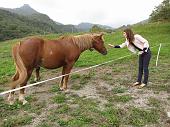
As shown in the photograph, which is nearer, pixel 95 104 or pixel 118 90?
pixel 95 104

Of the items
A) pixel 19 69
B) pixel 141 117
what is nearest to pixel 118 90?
pixel 141 117

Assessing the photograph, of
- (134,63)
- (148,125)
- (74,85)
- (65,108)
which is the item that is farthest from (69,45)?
(134,63)

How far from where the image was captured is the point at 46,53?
927cm

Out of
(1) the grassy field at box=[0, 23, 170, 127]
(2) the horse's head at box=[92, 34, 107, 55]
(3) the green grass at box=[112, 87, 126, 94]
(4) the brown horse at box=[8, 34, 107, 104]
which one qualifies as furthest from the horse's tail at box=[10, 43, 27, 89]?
(3) the green grass at box=[112, 87, 126, 94]

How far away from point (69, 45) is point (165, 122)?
3990 mm

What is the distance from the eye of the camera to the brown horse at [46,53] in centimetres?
862

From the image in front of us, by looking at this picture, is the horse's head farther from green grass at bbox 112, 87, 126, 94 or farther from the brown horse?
green grass at bbox 112, 87, 126, 94

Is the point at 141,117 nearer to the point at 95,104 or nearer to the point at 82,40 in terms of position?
the point at 95,104

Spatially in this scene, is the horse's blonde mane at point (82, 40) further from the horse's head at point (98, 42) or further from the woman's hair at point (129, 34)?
the woman's hair at point (129, 34)

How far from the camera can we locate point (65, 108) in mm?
8031

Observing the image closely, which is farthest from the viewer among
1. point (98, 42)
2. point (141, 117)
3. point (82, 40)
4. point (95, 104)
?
point (98, 42)

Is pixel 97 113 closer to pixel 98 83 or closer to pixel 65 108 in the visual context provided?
pixel 65 108

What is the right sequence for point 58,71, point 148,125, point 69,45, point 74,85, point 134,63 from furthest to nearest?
point 134,63, point 58,71, point 74,85, point 69,45, point 148,125

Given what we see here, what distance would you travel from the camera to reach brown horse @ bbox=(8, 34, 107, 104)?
8625 mm
